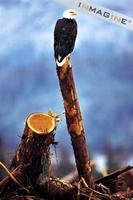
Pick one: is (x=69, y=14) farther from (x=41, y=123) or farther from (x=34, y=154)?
(x=34, y=154)

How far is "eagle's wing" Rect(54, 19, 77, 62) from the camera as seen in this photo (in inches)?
99.3

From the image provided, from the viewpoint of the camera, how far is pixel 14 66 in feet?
8.61

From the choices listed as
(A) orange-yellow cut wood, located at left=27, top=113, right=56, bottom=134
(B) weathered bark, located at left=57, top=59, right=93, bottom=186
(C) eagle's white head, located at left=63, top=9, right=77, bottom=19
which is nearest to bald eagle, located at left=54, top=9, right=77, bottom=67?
(C) eagle's white head, located at left=63, top=9, right=77, bottom=19

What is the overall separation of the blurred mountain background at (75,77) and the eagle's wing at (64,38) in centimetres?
6

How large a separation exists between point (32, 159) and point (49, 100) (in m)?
0.53

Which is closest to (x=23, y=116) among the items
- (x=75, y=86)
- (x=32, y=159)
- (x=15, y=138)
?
(x=15, y=138)

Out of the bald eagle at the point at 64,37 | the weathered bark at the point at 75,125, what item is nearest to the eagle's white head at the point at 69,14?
the bald eagle at the point at 64,37

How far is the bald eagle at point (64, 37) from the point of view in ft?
8.26

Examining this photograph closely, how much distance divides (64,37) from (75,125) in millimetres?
436

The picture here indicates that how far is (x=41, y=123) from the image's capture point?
7.09ft

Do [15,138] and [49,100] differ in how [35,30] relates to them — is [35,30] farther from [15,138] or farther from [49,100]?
[15,138]

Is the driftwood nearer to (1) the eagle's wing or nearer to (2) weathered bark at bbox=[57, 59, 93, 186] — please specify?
(2) weathered bark at bbox=[57, 59, 93, 186]

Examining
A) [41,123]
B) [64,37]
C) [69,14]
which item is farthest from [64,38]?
[41,123]

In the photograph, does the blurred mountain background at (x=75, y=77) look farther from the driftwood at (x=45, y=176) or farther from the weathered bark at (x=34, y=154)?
the weathered bark at (x=34, y=154)
